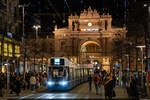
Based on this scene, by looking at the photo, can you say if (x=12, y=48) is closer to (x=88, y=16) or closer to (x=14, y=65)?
(x=14, y=65)

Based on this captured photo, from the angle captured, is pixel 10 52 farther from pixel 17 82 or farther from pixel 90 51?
pixel 90 51

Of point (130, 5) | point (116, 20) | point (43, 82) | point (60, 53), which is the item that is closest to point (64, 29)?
point (60, 53)

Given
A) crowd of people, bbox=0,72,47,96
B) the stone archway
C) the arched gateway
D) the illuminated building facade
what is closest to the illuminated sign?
crowd of people, bbox=0,72,47,96

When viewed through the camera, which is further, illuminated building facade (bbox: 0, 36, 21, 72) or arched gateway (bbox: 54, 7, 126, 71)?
arched gateway (bbox: 54, 7, 126, 71)

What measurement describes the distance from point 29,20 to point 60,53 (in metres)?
24.4

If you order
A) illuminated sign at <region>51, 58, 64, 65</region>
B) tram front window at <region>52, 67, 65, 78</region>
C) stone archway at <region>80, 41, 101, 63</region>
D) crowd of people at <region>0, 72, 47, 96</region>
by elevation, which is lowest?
crowd of people at <region>0, 72, 47, 96</region>

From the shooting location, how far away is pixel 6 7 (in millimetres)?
52344

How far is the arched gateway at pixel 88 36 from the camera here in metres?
106

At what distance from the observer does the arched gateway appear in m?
106

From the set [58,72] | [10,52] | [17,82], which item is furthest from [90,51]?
[17,82]

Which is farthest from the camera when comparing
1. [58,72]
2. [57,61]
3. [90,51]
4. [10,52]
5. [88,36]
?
[90,51]

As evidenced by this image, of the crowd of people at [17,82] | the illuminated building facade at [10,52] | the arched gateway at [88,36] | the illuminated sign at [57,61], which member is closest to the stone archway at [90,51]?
the arched gateway at [88,36]

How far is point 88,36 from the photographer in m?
107

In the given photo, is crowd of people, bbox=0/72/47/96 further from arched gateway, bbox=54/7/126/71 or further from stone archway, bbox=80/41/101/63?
arched gateway, bbox=54/7/126/71
